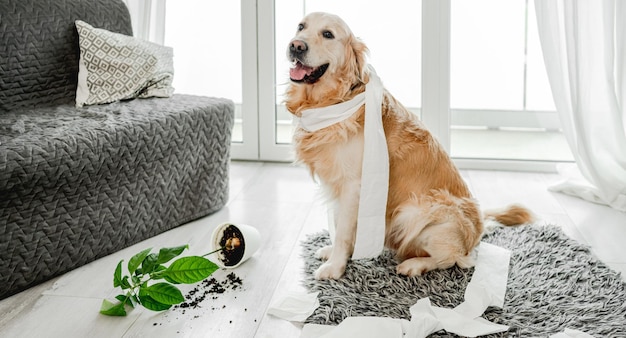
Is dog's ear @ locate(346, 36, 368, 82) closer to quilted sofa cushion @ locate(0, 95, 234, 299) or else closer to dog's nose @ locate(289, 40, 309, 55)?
dog's nose @ locate(289, 40, 309, 55)

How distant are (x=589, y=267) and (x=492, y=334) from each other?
625 millimetres

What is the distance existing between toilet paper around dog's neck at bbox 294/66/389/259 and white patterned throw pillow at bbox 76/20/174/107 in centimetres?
98

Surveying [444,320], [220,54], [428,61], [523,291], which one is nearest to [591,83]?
[428,61]

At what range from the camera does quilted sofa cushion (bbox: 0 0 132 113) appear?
268cm

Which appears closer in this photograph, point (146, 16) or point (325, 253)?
point (325, 253)

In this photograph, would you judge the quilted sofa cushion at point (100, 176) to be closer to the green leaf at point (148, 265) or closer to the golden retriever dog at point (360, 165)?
the green leaf at point (148, 265)

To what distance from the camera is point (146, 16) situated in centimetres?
372

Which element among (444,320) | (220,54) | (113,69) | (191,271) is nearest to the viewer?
(444,320)

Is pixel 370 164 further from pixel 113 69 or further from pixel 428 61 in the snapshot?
pixel 428 61

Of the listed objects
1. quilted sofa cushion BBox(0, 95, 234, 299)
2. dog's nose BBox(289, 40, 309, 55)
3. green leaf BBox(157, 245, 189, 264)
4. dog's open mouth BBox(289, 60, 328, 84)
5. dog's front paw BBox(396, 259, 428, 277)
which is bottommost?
dog's front paw BBox(396, 259, 428, 277)

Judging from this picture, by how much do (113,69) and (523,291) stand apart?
1825 mm

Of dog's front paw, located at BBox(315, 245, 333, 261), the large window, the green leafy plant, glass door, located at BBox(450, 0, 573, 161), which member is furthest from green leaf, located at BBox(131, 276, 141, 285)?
glass door, located at BBox(450, 0, 573, 161)

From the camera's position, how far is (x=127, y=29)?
3.25 metres

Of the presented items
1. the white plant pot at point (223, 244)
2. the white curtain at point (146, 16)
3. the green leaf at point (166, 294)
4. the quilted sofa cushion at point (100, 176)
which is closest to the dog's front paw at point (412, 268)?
the white plant pot at point (223, 244)
